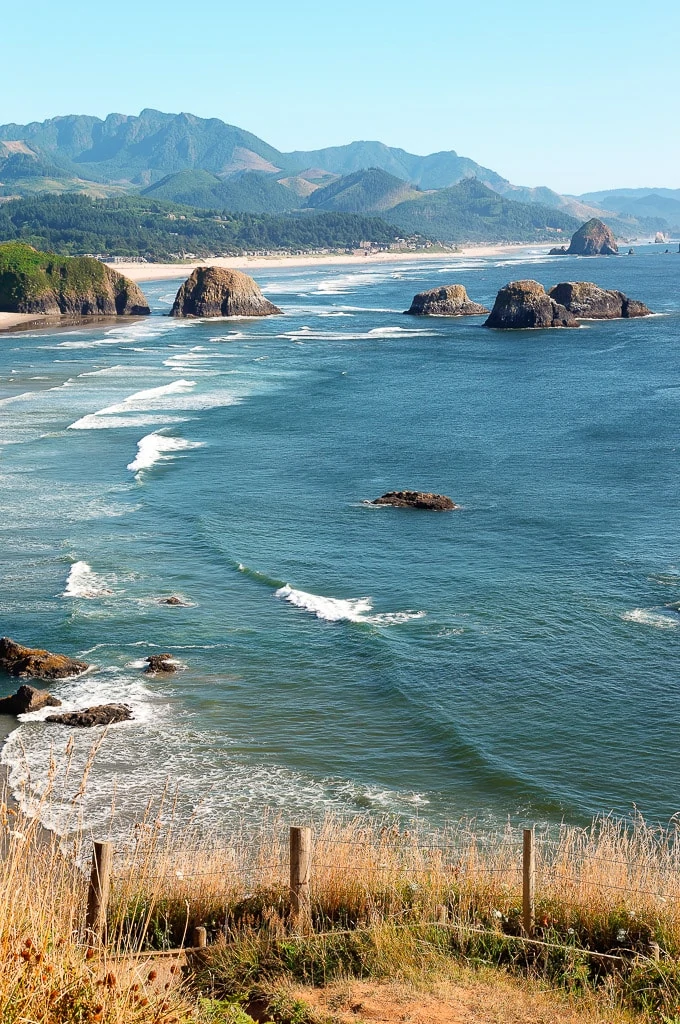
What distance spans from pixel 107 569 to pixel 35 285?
335ft

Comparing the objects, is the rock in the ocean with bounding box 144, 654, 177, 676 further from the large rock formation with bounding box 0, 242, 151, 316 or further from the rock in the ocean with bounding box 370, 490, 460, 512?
the large rock formation with bounding box 0, 242, 151, 316

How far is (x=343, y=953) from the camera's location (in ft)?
36.5

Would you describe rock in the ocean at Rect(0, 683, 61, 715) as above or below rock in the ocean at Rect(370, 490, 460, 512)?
below

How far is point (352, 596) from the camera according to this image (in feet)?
102

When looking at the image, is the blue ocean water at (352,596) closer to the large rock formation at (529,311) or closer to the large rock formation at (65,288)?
the large rock formation at (529,311)

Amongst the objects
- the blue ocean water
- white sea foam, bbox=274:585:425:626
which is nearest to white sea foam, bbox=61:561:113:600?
the blue ocean water

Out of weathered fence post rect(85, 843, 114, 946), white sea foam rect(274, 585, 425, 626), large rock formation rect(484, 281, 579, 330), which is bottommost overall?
white sea foam rect(274, 585, 425, 626)

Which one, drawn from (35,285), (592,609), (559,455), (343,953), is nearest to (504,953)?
(343,953)

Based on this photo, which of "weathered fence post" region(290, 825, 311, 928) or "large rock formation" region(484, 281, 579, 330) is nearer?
"weathered fence post" region(290, 825, 311, 928)

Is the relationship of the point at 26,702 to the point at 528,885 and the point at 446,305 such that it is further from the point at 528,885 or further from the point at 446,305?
the point at 446,305

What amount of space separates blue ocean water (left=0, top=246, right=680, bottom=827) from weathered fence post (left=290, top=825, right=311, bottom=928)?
337 centimetres

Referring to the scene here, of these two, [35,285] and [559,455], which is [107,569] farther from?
[35,285]

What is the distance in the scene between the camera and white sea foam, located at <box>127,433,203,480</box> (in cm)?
4776

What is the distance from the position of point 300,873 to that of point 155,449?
41.3 meters
